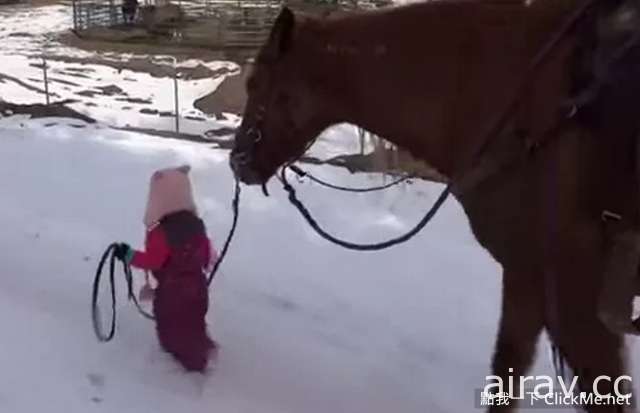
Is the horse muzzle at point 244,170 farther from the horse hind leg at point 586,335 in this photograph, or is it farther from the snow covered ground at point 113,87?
the snow covered ground at point 113,87

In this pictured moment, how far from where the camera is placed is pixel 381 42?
11.1 ft

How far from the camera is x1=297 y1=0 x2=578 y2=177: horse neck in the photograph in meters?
3.11

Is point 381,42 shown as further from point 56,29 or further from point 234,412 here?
point 56,29

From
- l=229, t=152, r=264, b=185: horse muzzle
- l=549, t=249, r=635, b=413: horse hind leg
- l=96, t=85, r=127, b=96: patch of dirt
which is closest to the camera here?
l=549, t=249, r=635, b=413: horse hind leg

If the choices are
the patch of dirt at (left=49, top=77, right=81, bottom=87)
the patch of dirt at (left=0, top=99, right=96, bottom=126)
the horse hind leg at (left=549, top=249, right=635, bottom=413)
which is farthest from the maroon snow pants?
the patch of dirt at (left=49, top=77, right=81, bottom=87)

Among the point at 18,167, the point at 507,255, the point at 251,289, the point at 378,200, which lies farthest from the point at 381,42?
the point at 18,167

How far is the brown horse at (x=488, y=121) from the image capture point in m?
2.96

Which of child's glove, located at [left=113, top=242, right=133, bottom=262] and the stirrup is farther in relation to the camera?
child's glove, located at [left=113, top=242, right=133, bottom=262]

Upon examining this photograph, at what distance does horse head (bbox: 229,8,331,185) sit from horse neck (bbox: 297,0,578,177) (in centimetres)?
4

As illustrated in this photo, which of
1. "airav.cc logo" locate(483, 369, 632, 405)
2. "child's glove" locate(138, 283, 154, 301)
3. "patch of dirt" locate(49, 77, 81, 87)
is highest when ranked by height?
"patch of dirt" locate(49, 77, 81, 87)

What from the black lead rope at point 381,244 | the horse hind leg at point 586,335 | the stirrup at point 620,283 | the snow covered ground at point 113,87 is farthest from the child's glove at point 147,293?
the snow covered ground at point 113,87

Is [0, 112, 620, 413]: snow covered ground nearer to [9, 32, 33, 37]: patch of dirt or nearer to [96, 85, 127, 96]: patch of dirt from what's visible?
[96, 85, 127, 96]: patch of dirt

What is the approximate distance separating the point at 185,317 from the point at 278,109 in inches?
41.8

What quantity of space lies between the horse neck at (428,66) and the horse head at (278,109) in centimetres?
4
